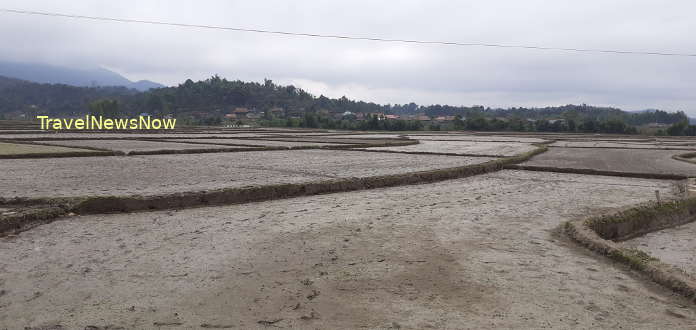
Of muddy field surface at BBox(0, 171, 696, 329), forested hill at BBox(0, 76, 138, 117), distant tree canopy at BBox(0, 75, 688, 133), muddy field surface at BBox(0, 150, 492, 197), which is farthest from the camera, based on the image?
forested hill at BBox(0, 76, 138, 117)

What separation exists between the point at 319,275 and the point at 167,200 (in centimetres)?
435

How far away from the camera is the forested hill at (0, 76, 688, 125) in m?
103

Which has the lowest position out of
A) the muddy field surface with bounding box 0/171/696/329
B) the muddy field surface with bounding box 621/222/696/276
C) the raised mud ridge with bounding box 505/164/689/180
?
the muddy field surface with bounding box 621/222/696/276

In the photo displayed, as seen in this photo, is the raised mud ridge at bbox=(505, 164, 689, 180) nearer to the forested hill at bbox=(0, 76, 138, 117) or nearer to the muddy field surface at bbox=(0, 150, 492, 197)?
the muddy field surface at bbox=(0, 150, 492, 197)

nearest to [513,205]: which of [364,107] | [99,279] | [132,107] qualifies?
[99,279]

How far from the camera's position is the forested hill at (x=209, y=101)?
4050 inches

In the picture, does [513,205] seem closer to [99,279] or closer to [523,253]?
[523,253]

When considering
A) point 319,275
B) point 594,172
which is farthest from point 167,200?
point 594,172

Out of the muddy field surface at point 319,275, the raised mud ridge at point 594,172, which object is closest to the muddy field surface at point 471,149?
the raised mud ridge at point 594,172

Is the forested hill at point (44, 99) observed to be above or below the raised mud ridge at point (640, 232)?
above

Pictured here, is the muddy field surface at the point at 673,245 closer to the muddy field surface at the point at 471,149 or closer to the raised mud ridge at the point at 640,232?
the raised mud ridge at the point at 640,232

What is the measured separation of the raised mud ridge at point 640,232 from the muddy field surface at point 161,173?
A: 5.71 metres

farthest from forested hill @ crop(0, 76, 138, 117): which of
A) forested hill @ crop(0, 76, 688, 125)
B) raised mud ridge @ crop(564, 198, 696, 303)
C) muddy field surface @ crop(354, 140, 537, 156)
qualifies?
raised mud ridge @ crop(564, 198, 696, 303)

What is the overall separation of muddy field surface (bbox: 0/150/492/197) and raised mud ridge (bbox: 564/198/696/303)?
5.71 meters
